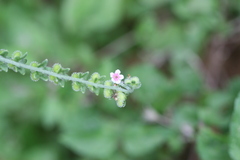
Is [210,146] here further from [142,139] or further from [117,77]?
[117,77]

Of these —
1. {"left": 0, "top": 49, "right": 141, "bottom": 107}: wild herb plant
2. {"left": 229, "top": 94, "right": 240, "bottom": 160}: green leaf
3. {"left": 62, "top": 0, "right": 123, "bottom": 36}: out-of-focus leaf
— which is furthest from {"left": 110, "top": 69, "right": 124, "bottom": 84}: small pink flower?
{"left": 62, "top": 0, "right": 123, "bottom": 36}: out-of-focus leaf

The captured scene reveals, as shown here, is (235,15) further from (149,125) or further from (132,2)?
(149,125)

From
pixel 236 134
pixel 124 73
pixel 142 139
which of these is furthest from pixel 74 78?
pixel 124 73

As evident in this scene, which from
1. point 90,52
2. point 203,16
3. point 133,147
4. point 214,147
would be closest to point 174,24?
point 203,16

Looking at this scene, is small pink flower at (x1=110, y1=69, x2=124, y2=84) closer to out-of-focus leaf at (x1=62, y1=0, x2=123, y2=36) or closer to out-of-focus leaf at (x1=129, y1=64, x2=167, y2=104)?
out-of-focus leaf at (x1=129, y1=64, x2=167, y2=104)

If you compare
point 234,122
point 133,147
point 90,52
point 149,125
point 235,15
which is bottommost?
point 234,122

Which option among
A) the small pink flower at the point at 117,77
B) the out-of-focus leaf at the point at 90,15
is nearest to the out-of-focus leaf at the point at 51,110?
the out-of-focus leaf at the point at 90,15
